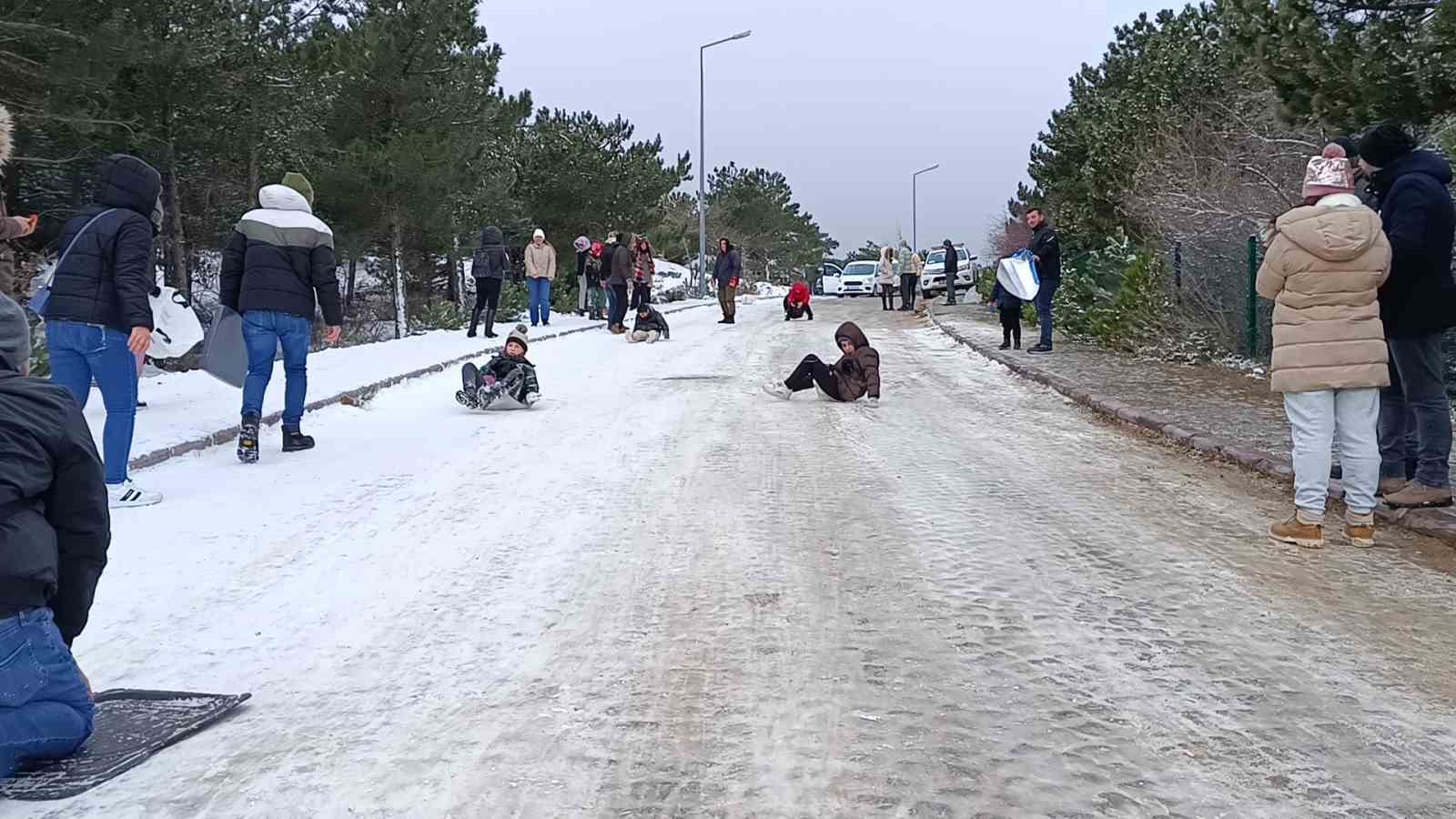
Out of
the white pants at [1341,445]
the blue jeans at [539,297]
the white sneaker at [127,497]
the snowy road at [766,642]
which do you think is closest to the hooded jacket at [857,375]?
the snowy road at [766,642]

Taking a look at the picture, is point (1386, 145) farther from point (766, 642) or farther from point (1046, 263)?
point (1046, 263)

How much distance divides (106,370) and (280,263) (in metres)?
1.68

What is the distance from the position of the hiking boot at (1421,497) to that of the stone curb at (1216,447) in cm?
4

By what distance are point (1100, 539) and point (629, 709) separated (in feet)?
10.1

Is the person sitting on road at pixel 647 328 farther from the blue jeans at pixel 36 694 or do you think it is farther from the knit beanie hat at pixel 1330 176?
the blue jeans at pixel 36 694

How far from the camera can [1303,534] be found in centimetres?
570

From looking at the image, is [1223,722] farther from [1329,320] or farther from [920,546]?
[1329,320]

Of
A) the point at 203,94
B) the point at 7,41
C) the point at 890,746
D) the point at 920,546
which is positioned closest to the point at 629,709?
the point at 890,746

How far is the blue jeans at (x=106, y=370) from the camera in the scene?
6.35 m

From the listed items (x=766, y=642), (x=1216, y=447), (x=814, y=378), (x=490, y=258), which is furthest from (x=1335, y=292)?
(x=490, y=258)

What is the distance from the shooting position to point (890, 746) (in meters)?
3.37

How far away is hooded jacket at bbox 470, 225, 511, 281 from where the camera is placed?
17516 millimetres

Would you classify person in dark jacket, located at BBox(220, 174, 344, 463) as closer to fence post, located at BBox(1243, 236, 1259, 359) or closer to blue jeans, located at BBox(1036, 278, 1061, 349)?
fence post, located at BBox(1243, 236, 1259, 359)

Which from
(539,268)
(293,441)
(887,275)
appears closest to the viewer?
(293,441)
